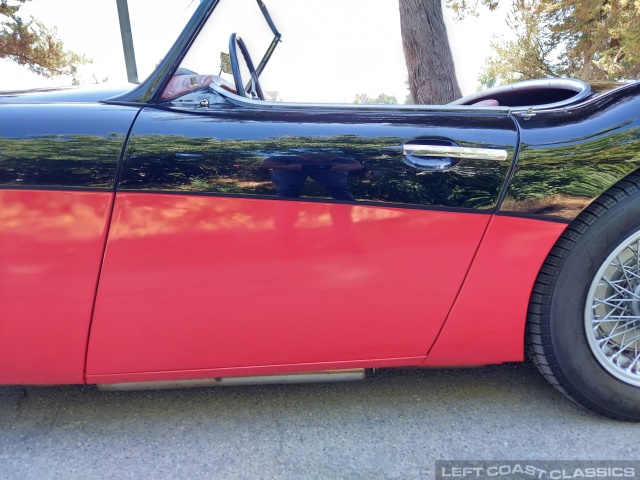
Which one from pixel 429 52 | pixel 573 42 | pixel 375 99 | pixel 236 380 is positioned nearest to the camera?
pixel 236 380

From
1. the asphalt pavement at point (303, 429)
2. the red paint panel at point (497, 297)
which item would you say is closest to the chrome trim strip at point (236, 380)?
the asphalt pavement at point (303, 429)

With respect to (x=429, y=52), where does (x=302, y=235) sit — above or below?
below

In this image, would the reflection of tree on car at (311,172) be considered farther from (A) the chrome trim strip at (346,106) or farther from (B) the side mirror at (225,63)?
(B) the side mirror at (225,63)

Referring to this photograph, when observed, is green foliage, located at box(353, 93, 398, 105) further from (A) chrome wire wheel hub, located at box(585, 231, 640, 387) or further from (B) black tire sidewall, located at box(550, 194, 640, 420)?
(A) chrome wire wheel hub, located at box(585, 231, 640, 387)

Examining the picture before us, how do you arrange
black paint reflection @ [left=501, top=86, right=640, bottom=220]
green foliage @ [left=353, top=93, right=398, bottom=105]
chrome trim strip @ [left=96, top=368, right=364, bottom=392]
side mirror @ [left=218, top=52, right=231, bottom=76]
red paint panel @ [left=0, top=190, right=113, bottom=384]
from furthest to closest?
green foliage @ [left=353, top=93, right=398, bottom=105] → side mirror @ [left=218, top=52, right=231, bottom=76] → chrome trim strip @ [left=96, top=368, right=364, bottom=392] → black paint reflection @ [left=501, top=86, right=640, bottom=220] → red paint panel @ [left=0, top=190, right=113, bottom=384]

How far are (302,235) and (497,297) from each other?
66 centimetres

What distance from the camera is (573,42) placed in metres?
17.8

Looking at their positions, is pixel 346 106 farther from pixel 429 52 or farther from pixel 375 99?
pixel 429 52

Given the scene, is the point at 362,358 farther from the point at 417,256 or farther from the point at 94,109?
the point at 94,109

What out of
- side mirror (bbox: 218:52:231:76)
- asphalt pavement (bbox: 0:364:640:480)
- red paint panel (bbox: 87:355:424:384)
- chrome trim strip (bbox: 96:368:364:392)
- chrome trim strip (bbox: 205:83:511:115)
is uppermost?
side mirror (bbox: 218:52:231:76)

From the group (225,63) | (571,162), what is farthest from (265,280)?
(571,162)

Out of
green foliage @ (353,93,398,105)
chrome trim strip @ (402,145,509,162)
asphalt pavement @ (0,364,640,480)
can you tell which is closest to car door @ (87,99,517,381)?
chrome trim strip @ (402,145,509,162)

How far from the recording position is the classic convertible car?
1387 millimetres

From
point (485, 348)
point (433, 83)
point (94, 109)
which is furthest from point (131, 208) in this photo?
point (433, 83)
